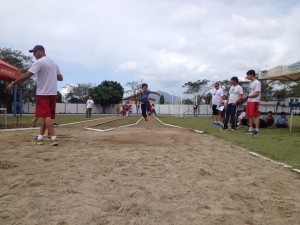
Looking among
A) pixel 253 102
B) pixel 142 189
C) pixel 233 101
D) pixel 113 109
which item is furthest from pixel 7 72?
pixel 113 109

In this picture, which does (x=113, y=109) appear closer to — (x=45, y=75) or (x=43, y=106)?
(x=45, y=75)

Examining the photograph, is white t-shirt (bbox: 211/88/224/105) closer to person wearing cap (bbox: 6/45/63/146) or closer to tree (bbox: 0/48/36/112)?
person wearing cap (bbox: 6/45/63/146)

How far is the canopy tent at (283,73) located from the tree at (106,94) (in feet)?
172

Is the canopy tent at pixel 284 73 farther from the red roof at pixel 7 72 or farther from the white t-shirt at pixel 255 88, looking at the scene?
→ the red roof at pixel 7 72

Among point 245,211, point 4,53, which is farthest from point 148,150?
point 4,53

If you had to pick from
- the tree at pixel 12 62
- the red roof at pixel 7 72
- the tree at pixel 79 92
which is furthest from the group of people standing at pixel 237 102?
the tree at pixel 79 92

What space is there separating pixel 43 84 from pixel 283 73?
31.0 ft

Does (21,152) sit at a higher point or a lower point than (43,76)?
lower

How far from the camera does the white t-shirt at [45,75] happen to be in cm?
568

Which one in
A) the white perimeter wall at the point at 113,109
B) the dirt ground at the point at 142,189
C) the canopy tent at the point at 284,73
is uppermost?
the canopy tent at the point at 284,73

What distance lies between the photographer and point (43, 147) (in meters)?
5.07

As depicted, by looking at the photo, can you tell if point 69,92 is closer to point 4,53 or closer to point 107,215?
point 4,53

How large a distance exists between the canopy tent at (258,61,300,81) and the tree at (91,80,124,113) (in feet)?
172

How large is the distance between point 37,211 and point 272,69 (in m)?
12.5
